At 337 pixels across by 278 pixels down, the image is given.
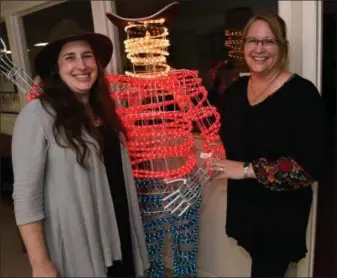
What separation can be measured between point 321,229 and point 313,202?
0.34 ft

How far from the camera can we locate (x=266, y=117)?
2.74 feet

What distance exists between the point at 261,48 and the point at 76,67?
49cm

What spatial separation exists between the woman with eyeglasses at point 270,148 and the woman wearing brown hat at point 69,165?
369 millimetres

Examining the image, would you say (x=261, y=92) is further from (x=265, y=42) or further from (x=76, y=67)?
(x=76, y=67)

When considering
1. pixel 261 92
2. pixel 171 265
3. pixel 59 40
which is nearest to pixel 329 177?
pixel 261 92

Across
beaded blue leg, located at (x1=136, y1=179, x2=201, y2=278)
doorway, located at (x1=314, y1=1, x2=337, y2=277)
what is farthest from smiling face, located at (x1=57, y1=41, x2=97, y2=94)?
doorway, located at (x1=314, y1=1, x2=337, y2=277)

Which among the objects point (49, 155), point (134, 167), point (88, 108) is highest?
point (88, 108)

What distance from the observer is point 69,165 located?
765mm

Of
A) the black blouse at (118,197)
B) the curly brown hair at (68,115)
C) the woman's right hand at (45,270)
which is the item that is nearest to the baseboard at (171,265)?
the black blouse at (118,197)

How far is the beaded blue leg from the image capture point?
106cm

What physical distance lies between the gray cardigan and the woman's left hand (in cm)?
35

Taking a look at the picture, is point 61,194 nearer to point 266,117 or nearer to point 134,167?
point 134,167

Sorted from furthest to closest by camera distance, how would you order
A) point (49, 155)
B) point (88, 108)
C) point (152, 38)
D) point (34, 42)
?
1. point (34, 42)
2. point (152, 38)
3. point (88, 108)
4. point (49, 155)

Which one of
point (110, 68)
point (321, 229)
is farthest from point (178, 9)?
point (321, 229)
